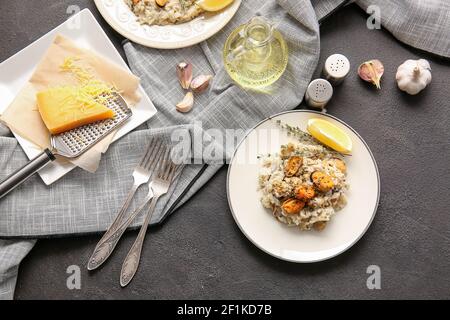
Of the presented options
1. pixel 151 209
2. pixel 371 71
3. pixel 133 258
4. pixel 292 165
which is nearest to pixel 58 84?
pixel 151 209

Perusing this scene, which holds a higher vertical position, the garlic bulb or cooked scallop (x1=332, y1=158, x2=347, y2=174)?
the garlic bulb

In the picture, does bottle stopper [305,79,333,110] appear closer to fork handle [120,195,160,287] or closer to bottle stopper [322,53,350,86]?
bottle stopper [322,53,350,86]

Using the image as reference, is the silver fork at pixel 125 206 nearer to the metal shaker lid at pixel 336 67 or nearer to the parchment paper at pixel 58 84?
the parchment paper at pixel 58 84

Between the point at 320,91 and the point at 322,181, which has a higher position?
the point at 320,91

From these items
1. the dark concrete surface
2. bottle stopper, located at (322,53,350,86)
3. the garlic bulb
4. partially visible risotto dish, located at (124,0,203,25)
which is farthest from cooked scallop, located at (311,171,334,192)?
partially visible risotto dish, located at (124,0,203,25)

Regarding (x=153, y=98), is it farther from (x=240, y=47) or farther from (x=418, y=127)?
(x=418, y=127)

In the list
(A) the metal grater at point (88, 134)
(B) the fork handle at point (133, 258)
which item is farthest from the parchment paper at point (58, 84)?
(B) the fork handle at point (133, 258)

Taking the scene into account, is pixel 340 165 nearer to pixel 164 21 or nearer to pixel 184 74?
pixel 184 74
